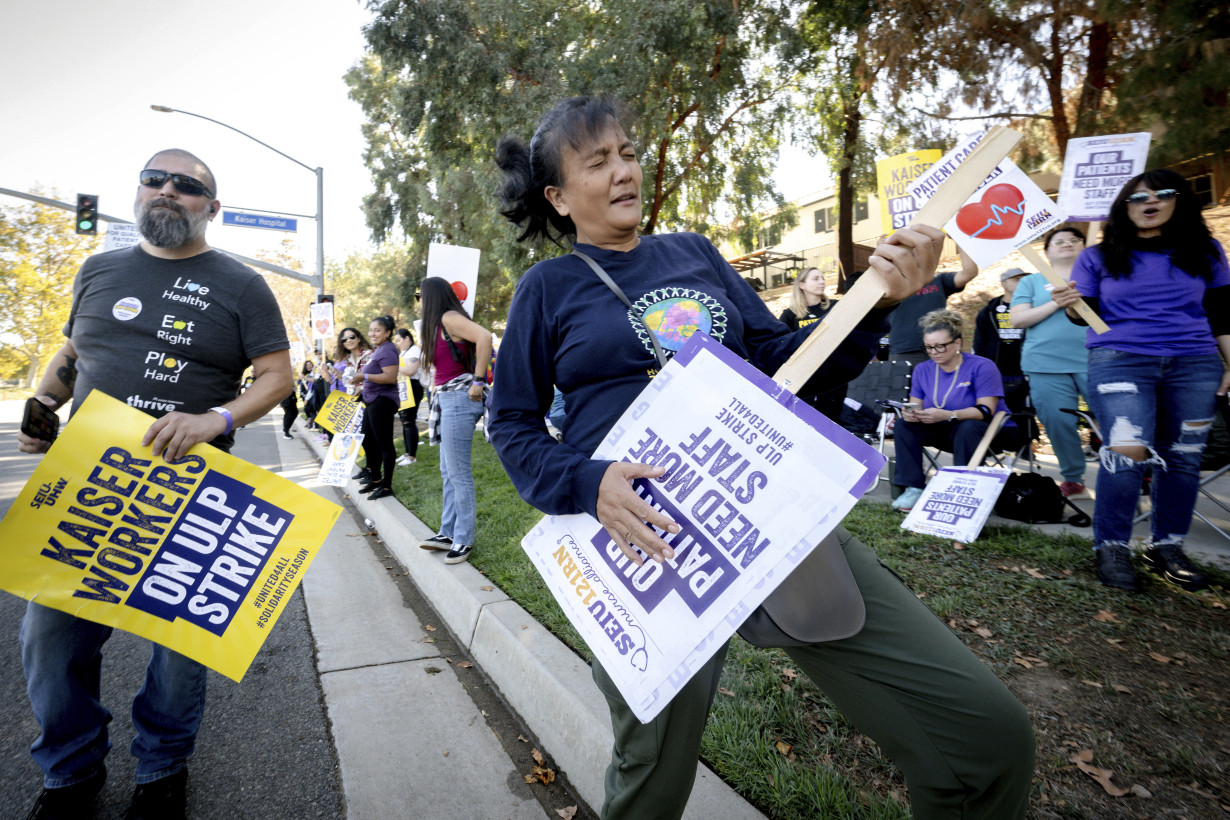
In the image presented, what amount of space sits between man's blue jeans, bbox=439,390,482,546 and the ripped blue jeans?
3.71 metres

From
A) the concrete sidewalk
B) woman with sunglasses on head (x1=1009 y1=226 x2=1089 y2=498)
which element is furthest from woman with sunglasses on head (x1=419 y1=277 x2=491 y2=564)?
woman with sunglasses on head (x1=1009 y1=226 x2=1089 y2=498)

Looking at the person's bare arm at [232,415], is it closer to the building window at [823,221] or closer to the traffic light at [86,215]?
the traffic light at [86,215]

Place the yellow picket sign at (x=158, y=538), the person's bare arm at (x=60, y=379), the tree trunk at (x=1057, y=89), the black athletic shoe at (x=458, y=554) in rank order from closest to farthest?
the yellow picket sign at (x=158, y=538)
the person's bare arm at (x=60, y=379)
the black athletic shoe at (x=458, y=554)
the tree trunk at (x=1057, y=89)

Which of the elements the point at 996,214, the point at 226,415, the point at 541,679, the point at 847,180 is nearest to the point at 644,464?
the point at 226,415

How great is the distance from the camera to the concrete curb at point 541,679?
212 cm

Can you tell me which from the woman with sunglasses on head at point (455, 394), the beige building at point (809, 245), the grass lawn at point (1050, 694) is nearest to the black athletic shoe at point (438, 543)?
the woman with sunglasses on head at point (455, 394)

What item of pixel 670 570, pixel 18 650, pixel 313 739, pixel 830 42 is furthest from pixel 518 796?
pixel 830 42

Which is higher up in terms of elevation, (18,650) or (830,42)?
(830,42)

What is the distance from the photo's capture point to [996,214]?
3631 mm

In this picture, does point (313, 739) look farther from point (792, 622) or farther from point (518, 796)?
point (792, 622)

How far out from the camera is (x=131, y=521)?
2.06 meters

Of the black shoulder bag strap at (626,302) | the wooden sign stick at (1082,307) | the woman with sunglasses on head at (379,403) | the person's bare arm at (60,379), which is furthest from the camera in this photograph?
the woman with sunglasses on head at (379,403)

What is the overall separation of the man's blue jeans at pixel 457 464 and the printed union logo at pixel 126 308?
2.66 metres

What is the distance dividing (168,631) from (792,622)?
6.26 feet
